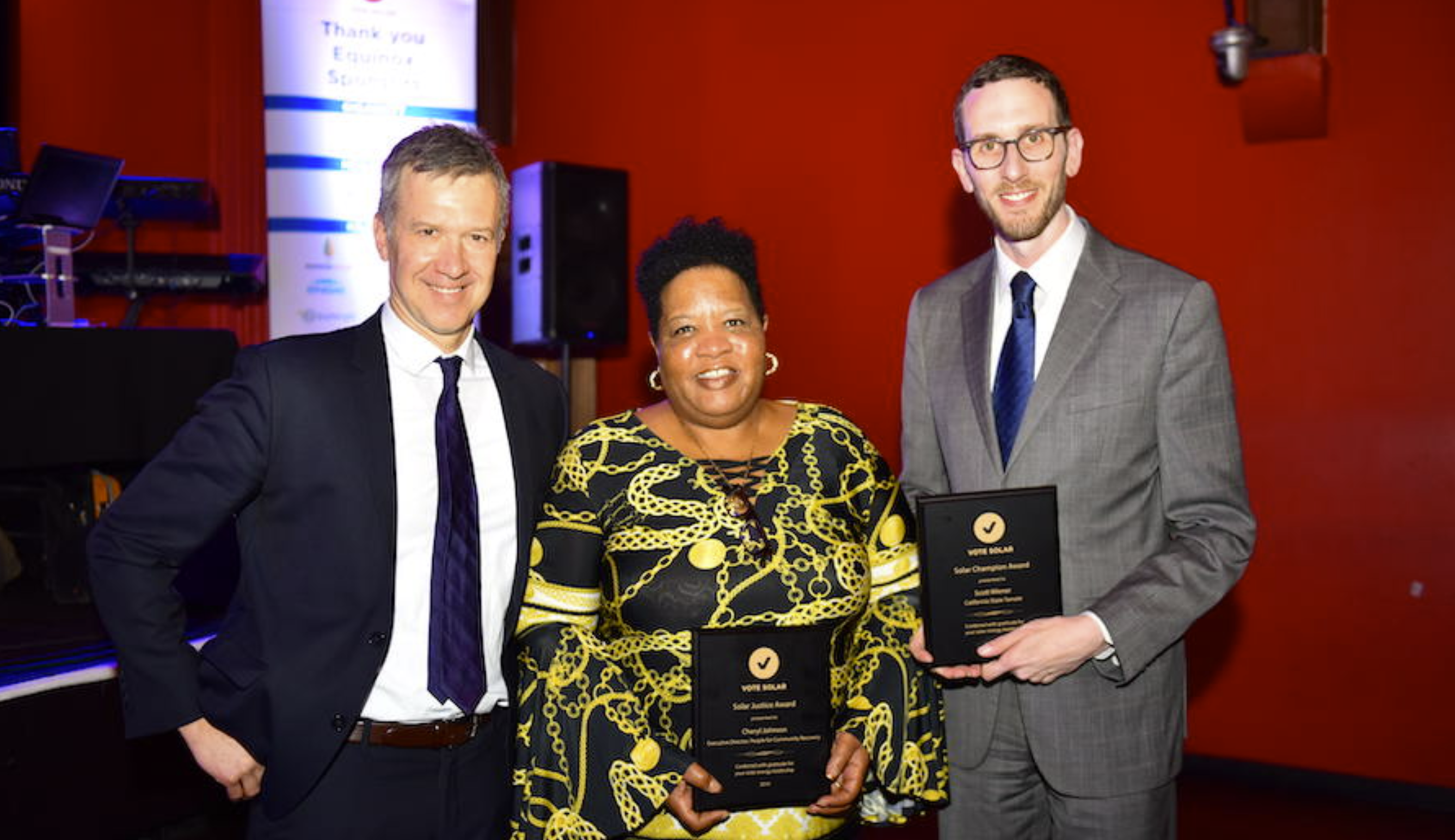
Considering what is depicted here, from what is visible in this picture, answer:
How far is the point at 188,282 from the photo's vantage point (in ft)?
13.5

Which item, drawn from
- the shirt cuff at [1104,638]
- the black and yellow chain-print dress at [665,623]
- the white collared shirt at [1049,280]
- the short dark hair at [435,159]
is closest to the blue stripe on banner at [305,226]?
the short dark hair at [435,159]

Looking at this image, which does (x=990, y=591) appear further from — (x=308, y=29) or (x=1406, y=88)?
(x=308, y=29)

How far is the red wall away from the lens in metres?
4.11

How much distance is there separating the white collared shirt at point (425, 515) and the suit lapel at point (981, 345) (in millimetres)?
856

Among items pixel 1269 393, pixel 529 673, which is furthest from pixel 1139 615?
pixel 1269 393

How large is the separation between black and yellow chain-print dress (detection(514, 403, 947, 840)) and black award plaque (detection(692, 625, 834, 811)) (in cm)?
8

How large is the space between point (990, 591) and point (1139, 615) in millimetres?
254

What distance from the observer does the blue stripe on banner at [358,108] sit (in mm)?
5383

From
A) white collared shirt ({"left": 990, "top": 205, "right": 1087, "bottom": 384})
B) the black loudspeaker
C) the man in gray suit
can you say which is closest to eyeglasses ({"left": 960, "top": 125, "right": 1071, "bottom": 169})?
the man in gray suit

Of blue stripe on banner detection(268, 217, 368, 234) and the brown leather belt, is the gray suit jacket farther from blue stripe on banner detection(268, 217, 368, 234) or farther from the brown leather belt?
blue stripe on banner detection(268, 217, 368, 234)

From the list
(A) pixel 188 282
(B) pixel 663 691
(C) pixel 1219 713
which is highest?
(A) pixel 188 282

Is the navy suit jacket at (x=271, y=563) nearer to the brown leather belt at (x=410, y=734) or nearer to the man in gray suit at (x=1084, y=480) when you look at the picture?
the brown leather belt at (x=410, y=734)

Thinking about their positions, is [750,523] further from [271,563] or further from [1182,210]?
[1182,210]

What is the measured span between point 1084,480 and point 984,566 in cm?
25
